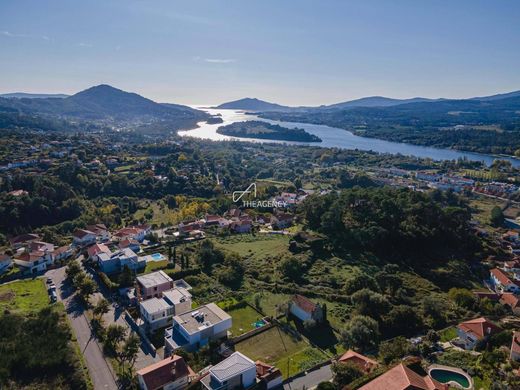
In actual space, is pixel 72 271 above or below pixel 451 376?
above

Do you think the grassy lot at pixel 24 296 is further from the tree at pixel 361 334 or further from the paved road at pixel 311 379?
the tree at pixel 361 334

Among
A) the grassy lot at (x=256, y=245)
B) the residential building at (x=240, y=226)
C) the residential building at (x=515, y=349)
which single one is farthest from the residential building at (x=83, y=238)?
the residential building at (x=515, y=349)

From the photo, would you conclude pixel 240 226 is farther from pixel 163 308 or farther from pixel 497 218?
pixel 497 218

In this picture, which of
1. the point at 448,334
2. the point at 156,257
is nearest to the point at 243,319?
the point at 156,257

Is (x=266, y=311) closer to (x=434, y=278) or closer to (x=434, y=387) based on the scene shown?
(x=434, y=387)

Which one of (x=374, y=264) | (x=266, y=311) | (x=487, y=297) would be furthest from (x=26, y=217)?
(x=487, y=297)

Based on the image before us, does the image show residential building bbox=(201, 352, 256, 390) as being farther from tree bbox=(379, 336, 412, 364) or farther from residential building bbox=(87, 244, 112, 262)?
residential building bbox=(87, 244, 112, 262)
